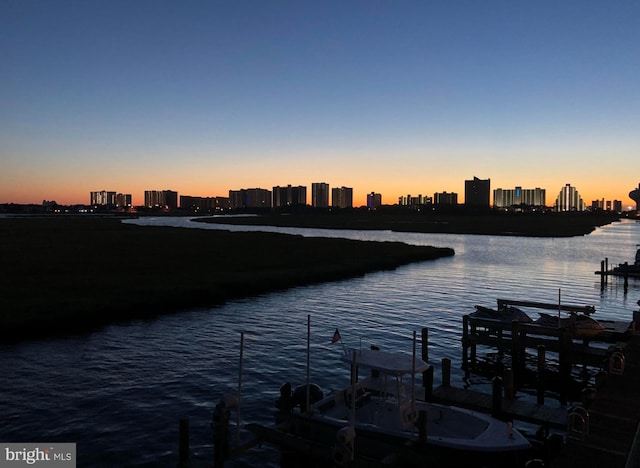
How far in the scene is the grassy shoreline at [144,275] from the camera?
38562mm

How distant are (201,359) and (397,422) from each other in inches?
637

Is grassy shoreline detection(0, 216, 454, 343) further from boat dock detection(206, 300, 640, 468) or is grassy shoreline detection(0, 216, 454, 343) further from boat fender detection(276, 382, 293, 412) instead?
boat dock detection(206, 300, 640, 468)

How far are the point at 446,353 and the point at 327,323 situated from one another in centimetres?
1110

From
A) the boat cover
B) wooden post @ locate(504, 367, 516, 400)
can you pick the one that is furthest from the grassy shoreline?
wooden post @ locate(504, 367, 516, 400)

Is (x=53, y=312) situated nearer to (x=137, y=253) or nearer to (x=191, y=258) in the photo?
(x=191, y=258)

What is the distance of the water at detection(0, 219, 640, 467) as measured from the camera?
20.5m

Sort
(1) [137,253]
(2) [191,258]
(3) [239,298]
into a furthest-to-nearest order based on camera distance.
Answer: (1) [137,253] → (2) [191,258] → (3) [239,298]

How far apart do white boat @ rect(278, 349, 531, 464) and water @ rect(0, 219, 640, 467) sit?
115 inches

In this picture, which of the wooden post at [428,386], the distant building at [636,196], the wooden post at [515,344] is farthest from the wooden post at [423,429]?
the distant building at [636,196]

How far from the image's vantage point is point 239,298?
5066cm

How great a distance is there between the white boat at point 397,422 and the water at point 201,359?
293 cm

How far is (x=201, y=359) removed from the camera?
100ft

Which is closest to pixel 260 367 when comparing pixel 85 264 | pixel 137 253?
pixel 85 264

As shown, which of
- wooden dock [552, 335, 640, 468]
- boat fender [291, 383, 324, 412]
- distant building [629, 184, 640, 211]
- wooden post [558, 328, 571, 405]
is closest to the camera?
wooden dock [552, 335, 640, 468]
